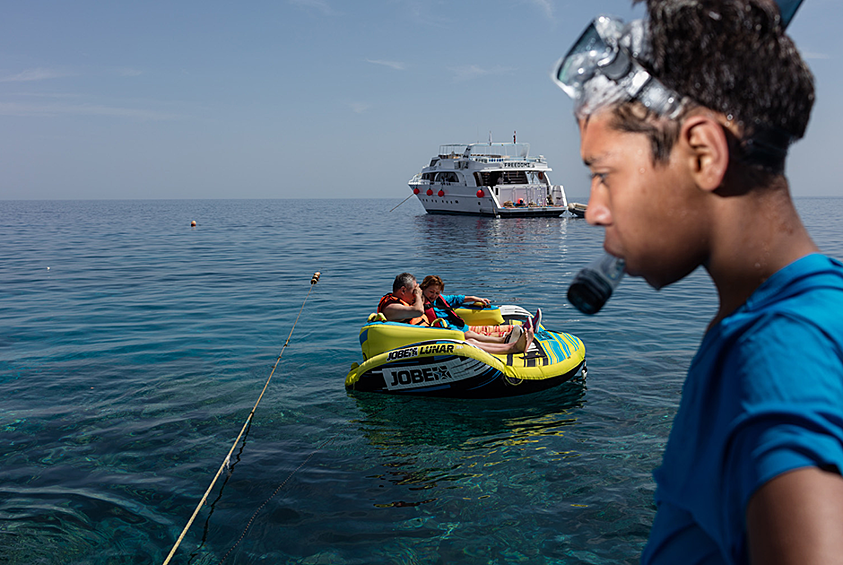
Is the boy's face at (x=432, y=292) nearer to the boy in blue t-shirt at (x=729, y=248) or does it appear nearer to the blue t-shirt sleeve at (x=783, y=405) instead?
the boy in blue t-shirt at (x=729, y=248)

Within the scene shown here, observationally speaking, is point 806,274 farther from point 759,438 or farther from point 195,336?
point 195,336

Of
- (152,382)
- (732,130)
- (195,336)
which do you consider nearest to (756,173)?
(732,130)

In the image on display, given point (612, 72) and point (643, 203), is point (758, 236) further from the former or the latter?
point (612, 72)

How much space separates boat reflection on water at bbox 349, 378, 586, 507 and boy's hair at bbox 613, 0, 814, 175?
5.39 meters

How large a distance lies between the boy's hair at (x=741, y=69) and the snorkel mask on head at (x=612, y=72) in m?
0.02

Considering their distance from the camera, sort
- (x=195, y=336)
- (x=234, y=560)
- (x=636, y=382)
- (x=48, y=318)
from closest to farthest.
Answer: (x=234, y=560)
(x=636, y=382)
(x=195, y=336)
(x=48, y=318)

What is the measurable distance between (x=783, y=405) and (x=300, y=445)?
6.84 m

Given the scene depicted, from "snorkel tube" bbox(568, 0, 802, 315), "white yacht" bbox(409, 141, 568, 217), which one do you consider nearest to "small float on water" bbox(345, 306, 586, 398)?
"snorkel tube" bbox(568, 0, 802, 315)

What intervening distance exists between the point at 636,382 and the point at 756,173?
8.66 m

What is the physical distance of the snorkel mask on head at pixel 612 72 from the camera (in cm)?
85

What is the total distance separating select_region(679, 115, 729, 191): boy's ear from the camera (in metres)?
0.80

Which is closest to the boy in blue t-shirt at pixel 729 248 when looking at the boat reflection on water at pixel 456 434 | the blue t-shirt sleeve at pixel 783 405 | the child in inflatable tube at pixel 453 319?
the blue t-shirt sleeve at pixel 783 405

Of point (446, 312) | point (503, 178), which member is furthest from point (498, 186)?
point (446, 312)

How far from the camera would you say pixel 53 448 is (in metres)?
6.95
